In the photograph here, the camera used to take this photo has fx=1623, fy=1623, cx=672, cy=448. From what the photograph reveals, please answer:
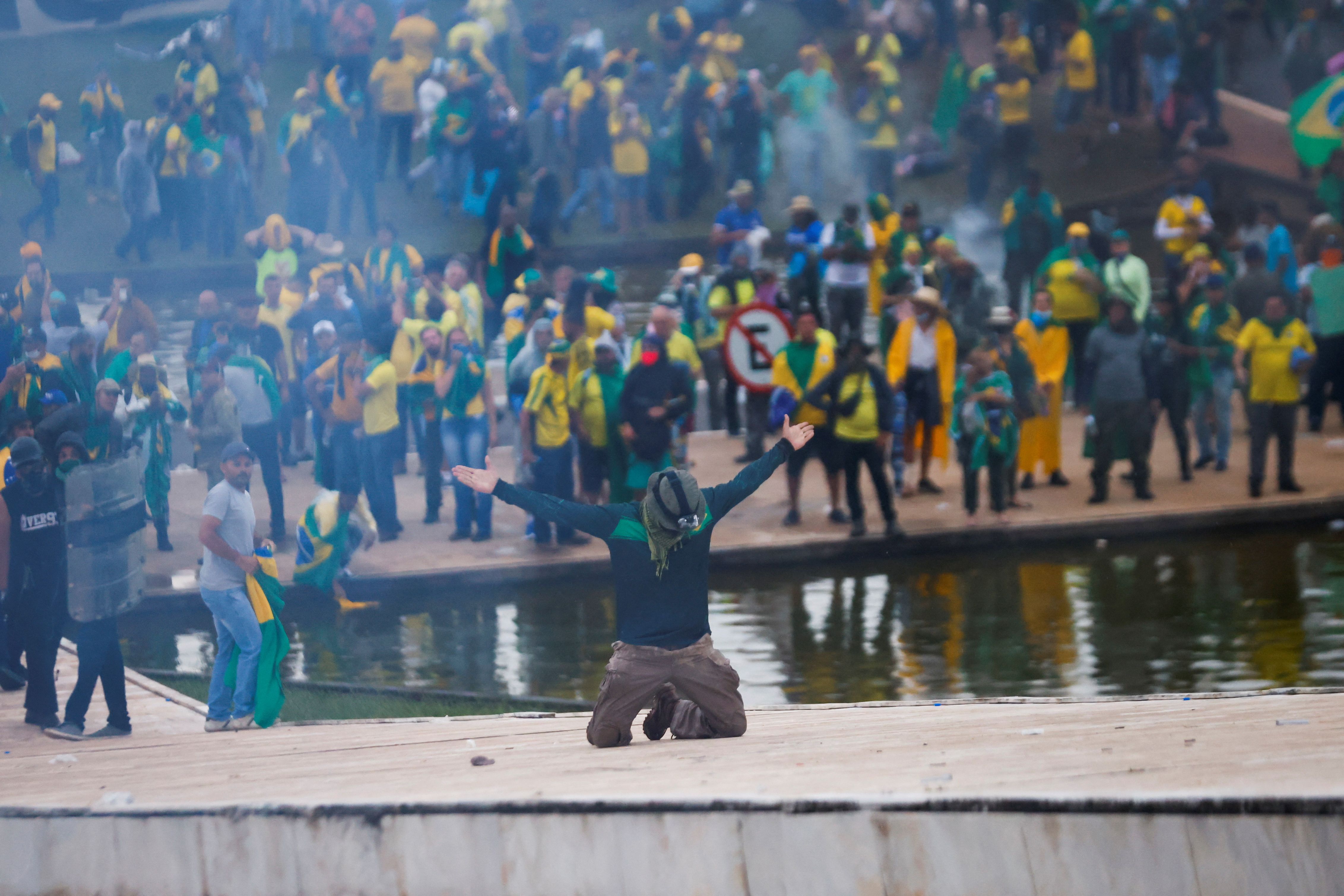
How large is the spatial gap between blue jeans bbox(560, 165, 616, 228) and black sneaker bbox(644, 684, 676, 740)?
15.8 meters

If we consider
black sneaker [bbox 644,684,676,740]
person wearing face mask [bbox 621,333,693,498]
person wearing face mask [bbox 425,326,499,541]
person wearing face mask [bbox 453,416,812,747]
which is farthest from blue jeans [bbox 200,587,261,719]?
person wearing face mask [bbox 425,326,499,541]

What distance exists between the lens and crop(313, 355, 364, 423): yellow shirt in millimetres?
13117

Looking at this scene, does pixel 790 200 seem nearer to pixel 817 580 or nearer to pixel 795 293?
pixel 795 293

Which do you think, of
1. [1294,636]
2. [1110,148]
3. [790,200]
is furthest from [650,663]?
[1110,148]

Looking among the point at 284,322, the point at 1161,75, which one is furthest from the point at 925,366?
the point at 1161,75

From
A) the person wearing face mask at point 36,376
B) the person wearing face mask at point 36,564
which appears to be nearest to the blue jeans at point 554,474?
the person wearing face mask at point 36,376

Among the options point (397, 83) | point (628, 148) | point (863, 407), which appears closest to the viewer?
point (863, 407)

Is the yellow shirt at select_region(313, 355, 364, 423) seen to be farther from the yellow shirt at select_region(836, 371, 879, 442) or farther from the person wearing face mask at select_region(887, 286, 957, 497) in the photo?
the person wearing face mask at select_region(887, 286, 957, 497)

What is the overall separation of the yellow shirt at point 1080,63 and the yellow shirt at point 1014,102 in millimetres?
1713

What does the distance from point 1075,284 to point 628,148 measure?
8.06 m

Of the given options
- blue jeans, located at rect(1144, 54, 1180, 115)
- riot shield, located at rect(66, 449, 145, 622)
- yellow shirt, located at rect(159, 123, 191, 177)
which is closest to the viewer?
riot shield, located at rect(66, 449, 145, 622)

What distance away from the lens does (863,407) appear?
42.3ft

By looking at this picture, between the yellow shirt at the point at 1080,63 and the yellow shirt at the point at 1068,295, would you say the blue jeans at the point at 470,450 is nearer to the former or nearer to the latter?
the yellow shirt at the point at 1068,295

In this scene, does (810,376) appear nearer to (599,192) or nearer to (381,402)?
(381,402)
